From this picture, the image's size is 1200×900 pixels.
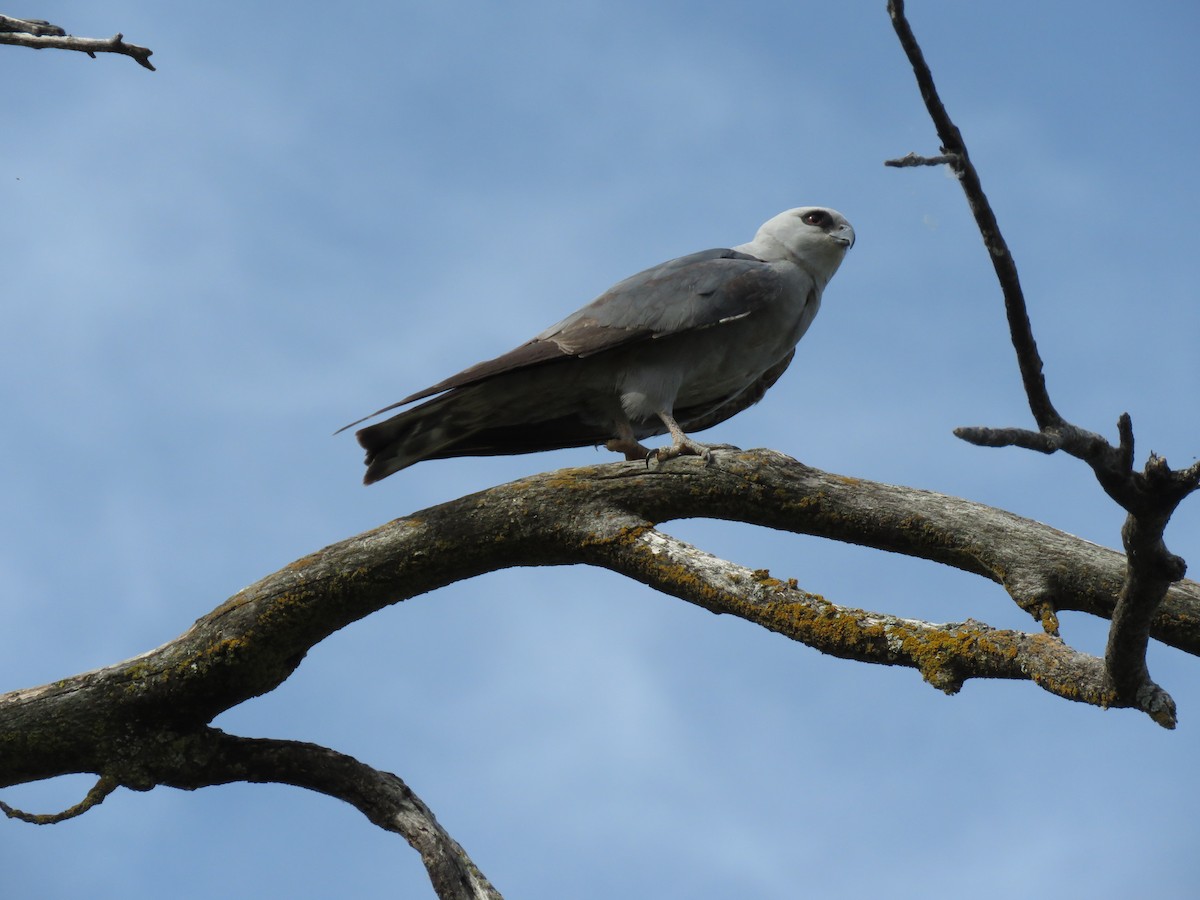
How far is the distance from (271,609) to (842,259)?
3.60 meters

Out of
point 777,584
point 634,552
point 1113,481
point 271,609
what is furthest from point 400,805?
point 1113,481

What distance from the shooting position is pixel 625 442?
5.70 metres

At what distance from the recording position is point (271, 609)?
14.0 ft

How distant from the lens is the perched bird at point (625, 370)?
5.42 meters

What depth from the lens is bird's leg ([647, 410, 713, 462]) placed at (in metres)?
4.59

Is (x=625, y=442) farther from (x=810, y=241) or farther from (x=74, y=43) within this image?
(x=74, y=43)

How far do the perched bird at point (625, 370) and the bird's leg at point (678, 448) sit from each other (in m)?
0.02

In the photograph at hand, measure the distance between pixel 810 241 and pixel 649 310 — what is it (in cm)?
122

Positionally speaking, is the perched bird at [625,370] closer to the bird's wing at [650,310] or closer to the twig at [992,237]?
the bird's wing at [650,310]

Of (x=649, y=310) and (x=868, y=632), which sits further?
(x=649, y=310)

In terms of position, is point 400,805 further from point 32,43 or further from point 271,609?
point 32,43

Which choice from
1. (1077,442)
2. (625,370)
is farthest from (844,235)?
(1077,442)

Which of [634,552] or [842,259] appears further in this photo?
[842,259]

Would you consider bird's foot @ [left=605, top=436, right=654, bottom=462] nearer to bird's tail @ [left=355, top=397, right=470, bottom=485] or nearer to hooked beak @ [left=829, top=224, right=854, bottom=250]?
bird's tail @ [left=355, top=397, right=470, bottom=485]
